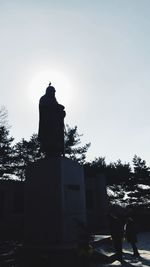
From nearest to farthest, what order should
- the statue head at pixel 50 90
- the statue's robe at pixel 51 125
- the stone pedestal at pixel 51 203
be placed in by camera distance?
the stone pedestal at pixel 51 203 < the statue's robe at pixel 51 125 < the statue head at pixel 50 90

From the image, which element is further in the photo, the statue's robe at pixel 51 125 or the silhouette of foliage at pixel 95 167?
the silhouette of foliage at pixel 95 167

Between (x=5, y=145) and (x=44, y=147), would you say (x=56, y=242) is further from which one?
(x=5, y=145)

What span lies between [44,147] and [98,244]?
4580 mm

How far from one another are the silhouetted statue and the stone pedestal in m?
0.81

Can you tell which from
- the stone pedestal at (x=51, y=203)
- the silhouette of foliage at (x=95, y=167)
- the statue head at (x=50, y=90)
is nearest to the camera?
the stone pedestal at (x=51, y=203)

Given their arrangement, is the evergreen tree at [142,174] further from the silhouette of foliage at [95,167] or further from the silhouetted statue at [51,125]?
the silhouetted statue at [51,125]

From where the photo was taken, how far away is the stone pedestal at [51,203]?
9.39 meters

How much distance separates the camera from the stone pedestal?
9.39m

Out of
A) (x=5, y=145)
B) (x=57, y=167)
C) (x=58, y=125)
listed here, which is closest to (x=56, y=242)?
(x=57, y=167)

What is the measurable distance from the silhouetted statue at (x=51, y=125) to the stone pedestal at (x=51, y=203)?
2.66ft

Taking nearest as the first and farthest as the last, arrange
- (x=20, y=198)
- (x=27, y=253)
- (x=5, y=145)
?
(x=27, y=253) → (x=20, y=198) → (x=5, y=145)

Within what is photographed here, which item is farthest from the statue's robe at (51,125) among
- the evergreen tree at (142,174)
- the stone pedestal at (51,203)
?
the evergreen tree at (142,174)

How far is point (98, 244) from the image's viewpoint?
10.8 meters

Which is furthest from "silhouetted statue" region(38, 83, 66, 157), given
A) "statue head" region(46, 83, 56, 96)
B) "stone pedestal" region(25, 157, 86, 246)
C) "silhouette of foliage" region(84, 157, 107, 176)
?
"silhouette of foliage" region(84, 157, 107, 176)
